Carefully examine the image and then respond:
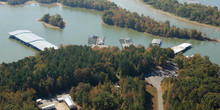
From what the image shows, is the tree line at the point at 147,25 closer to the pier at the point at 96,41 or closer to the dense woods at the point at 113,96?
the pier at the point at 96,41

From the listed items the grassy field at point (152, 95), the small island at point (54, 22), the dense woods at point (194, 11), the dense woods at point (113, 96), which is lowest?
the grassy field at point (152, 95)

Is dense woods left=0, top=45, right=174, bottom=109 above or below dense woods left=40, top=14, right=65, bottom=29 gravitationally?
below

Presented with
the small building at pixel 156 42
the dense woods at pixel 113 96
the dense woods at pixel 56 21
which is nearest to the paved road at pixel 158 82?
the dense woods at pixel 113 96

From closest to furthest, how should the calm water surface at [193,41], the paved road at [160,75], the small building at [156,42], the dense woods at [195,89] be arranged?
the dense woods at [195,89] < the paved road at [160,75] < the calm water surface at [193,41] < the small building at [156,42]

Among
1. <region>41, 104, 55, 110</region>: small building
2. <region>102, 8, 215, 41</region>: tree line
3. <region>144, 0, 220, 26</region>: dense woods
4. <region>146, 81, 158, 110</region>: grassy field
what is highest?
<region>144, 0, 220, 26</region>: dense woods

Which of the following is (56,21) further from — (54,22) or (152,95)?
(152,95)

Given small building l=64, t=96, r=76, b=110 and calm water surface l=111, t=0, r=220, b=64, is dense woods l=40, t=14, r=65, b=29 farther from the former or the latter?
small building l=64, t=96, r=76, b=110

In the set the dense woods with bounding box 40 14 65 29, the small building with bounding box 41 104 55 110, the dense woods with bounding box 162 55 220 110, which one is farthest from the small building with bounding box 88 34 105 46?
the small building with bounding box 41 104 55 110
